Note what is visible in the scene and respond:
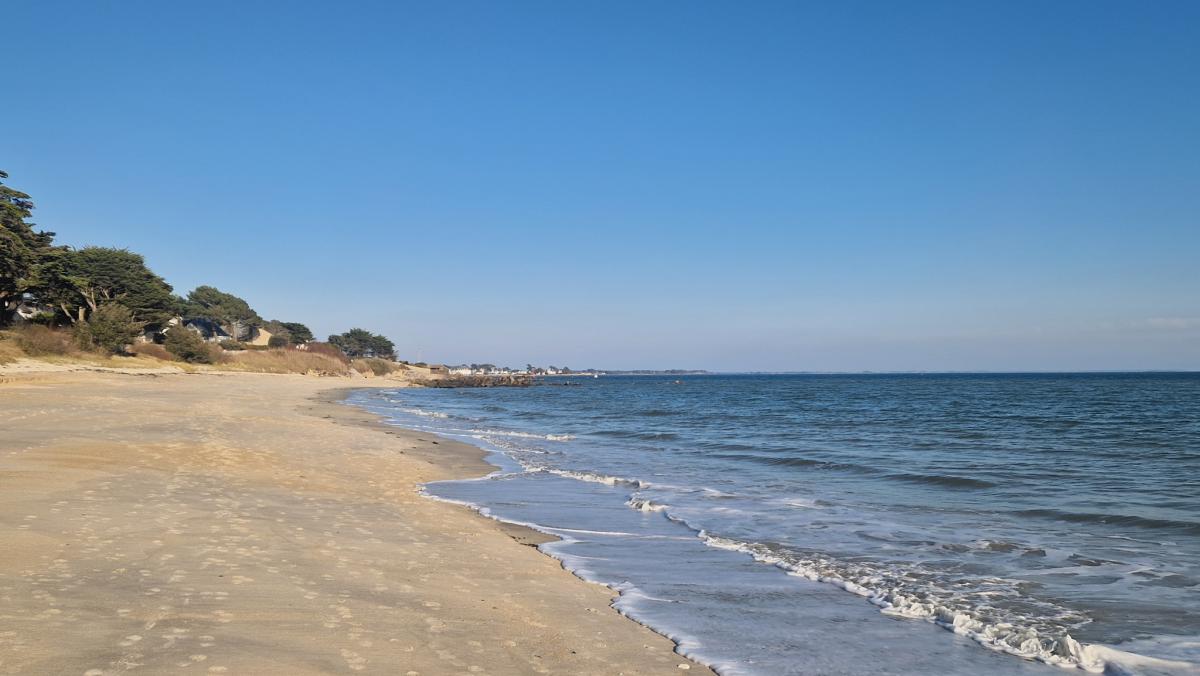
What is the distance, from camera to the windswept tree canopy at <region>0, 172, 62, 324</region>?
153 ft

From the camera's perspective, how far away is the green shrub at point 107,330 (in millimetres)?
52500

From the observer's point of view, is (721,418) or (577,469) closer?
(577,469)

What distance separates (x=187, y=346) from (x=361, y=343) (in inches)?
3893

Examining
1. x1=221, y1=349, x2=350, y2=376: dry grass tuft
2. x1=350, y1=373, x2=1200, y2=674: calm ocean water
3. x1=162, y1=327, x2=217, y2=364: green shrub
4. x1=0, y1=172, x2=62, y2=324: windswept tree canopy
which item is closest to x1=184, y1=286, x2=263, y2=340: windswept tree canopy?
x1=221, y1=349, x2=350, y2=376: dry grass tuft

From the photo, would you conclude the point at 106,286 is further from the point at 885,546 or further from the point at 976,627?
the point at 976,627

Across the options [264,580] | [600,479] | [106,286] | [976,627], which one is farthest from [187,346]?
[976,627]

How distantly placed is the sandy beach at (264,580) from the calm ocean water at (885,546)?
101 cm

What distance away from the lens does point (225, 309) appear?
11912cm

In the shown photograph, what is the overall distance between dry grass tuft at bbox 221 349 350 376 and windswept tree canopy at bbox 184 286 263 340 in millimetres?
19069

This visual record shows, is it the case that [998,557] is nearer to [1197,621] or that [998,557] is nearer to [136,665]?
[1197,621]

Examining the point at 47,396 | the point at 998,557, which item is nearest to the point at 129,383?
the point at 47,396

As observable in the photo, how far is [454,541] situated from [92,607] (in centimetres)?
502

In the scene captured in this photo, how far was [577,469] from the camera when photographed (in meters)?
20.7

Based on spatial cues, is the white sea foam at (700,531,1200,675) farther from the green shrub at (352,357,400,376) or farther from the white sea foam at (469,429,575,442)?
the green shrub at (352,357,400,376)
